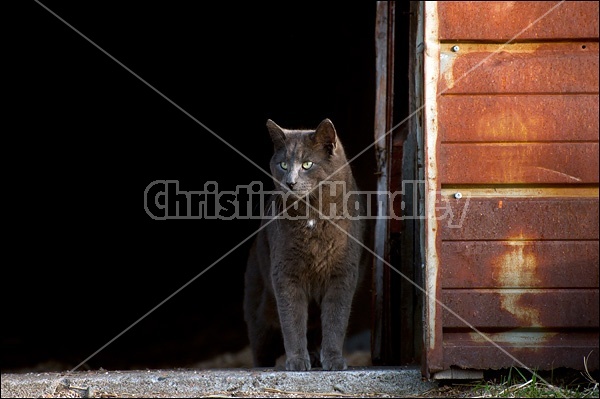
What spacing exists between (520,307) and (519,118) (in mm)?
777

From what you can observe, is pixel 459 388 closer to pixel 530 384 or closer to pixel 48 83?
pixel 530 384

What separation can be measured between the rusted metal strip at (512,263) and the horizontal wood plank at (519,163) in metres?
0.26

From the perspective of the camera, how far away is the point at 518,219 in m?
3.03

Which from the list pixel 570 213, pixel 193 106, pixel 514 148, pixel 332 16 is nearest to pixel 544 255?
pixel 570 213

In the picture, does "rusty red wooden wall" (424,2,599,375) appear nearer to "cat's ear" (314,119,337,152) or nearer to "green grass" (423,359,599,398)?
"green grass" (423,359,599,398)

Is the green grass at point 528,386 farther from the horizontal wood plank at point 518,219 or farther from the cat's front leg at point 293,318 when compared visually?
the cat's front leg at point 293,318

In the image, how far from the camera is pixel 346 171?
12.9 ft

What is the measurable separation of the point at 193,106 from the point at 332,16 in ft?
5.49

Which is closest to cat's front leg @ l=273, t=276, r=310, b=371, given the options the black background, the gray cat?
the gray cat

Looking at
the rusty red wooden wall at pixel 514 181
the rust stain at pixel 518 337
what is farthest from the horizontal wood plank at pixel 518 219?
the rust stain at pixel 518 337

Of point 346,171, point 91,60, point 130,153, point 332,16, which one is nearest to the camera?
point 346,171

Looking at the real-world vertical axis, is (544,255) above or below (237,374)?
above

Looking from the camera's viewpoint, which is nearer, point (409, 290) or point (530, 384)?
point (530, 384)

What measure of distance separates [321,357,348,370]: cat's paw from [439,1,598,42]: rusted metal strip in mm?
1545
